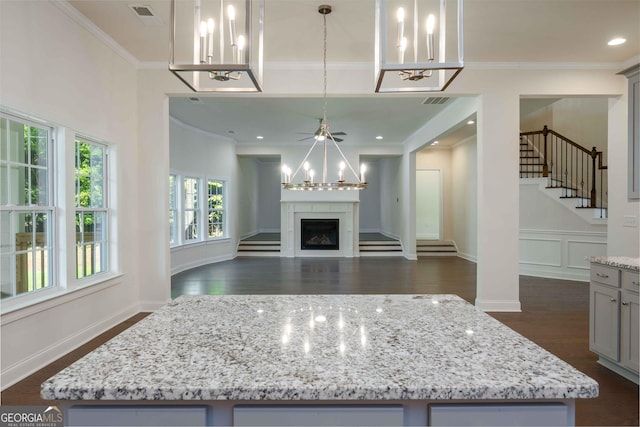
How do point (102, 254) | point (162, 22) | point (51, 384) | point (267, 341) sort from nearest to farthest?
point (51, 384)
point (267, 341)
point (162, 22)
point (102, 254)

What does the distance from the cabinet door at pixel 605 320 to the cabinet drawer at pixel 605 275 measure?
0.05 m

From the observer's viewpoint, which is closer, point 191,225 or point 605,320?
point 605,320

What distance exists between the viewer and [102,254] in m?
3.77

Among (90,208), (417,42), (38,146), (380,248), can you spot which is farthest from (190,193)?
(417,42)

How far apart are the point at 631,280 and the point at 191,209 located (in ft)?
23.4

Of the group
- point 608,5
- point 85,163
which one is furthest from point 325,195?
point 608,5

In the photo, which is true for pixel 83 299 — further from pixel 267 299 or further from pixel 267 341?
pixel 267 341

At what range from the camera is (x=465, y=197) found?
8664 millimetres

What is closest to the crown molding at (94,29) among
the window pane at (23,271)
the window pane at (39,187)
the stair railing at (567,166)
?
the window pane at (39,187)

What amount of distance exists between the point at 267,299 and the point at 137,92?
3.69m

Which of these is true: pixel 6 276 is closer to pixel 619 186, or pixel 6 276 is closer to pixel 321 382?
pixel 321 382

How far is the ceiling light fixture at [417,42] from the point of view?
61.0 inches

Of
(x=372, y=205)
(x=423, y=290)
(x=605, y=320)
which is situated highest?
(x=372, y=205)

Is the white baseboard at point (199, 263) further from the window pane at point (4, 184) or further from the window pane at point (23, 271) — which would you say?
the window pane at point (4, 184)
